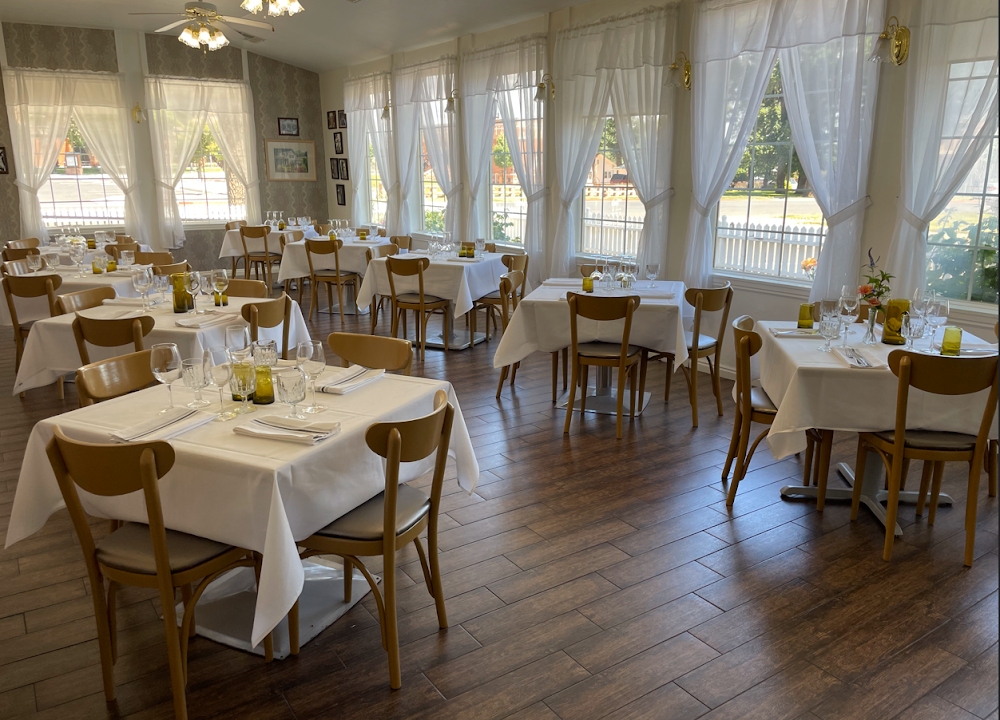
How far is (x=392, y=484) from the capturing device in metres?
2.15

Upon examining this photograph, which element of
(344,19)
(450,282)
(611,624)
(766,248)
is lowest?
(611,624)

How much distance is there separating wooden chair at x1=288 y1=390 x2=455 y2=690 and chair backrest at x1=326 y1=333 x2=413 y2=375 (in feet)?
1.63

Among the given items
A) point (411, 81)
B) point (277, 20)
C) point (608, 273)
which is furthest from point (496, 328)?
point (277, 20)

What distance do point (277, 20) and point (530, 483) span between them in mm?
7513

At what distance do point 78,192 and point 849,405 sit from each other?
1038cm

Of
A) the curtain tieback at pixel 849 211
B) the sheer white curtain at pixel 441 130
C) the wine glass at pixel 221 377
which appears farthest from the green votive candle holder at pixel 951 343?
the sheer white curtain at pixel 441 130

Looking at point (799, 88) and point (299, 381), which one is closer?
point (299, 381)

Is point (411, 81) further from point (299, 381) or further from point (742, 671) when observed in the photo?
point (742, 671)

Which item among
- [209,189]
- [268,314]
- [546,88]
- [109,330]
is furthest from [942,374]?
[209,189]

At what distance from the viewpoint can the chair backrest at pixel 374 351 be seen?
3.01m

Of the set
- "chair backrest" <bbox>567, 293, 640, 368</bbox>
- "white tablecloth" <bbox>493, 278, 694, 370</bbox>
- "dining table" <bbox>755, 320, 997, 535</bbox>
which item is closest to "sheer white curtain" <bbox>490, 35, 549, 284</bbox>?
"white tablecloth" <bbox>493, 278, 694, 370</bbox>

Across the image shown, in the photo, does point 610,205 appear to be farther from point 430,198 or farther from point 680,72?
point 430,198

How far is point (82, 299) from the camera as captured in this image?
4.50m

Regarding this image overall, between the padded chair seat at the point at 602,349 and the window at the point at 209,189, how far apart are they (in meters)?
8.21
